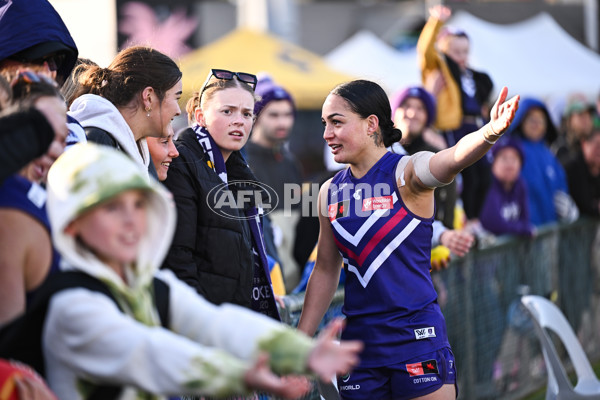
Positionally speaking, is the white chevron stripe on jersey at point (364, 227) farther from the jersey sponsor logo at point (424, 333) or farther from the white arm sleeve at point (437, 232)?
the white arm sleeve at point (437, 232)

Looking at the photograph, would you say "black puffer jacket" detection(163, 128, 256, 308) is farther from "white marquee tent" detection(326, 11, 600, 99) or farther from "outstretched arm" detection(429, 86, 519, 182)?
"white marquee tent" detection(326, 11, 600, 99)

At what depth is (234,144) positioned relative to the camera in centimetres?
459

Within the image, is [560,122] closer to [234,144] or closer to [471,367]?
[471,367]

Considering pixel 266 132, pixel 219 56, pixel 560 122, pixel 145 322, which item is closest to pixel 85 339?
pixel 145 322

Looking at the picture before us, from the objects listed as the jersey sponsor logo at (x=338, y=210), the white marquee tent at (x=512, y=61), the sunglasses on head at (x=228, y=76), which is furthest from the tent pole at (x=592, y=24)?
the jersey sponsor logo at (x=338, y=210)

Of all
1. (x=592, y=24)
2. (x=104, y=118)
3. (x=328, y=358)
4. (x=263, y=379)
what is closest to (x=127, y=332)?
(x=263, y=379)

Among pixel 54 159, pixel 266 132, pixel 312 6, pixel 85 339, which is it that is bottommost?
pixel 312 6

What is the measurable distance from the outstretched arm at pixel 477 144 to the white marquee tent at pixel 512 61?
35.7 feet

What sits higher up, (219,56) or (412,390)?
(412,390)

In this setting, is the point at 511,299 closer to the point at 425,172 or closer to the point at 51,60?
the point at 425,172

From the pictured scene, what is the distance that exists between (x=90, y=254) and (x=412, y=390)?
2062 mm

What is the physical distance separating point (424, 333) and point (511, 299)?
359cm

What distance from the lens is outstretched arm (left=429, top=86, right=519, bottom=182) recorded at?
3979 millimetres

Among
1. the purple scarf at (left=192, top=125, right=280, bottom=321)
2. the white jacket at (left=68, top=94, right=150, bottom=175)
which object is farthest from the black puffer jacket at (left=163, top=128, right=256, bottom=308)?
the white jacket at (left=68, top=94, right=150, bottom=175)
